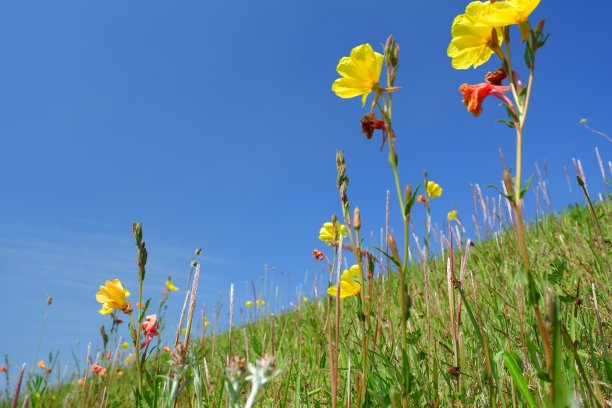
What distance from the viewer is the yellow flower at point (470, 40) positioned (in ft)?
4.05

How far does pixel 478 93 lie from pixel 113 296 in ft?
5.45

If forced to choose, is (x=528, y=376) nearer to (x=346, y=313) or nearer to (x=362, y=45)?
(x=362, y=45)

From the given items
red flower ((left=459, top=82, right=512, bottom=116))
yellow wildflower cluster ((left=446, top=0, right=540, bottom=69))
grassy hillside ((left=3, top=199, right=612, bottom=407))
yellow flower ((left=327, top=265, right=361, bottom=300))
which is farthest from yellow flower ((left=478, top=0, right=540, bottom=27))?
yellow flower ((left=327, top=265, right=361, bottom=300))

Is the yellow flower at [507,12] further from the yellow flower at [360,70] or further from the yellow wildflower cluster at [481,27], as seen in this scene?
the yellow flower at [360,70]

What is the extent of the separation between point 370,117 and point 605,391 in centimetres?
143

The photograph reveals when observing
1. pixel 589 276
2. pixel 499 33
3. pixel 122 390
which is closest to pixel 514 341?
pixel 589 276

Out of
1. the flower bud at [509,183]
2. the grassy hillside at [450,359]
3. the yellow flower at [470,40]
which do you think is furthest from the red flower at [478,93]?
the grassy hillside at [450,359]

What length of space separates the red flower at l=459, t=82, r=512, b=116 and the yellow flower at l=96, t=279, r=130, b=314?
1.58 meters

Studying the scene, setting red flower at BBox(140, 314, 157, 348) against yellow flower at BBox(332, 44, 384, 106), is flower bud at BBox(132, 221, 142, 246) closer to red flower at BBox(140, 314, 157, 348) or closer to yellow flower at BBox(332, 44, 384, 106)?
red flower at BBox(140, 314, 157, 348)

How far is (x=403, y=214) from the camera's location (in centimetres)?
112

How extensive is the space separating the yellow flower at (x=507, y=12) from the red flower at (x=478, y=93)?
0.17 meters

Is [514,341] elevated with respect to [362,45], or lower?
A: lower

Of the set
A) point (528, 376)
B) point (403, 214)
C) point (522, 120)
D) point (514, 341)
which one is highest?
point (522, 120)

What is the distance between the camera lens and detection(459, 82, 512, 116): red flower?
1187 mm
